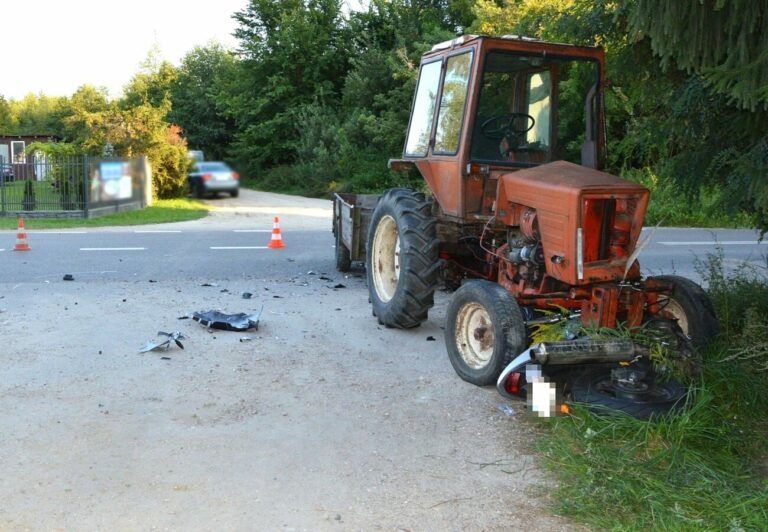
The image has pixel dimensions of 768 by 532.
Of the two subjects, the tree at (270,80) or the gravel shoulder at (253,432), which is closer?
the gravel shoulder at (253,432)

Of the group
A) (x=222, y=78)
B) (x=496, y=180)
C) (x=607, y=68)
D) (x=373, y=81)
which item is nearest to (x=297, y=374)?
(x=496, y=180)

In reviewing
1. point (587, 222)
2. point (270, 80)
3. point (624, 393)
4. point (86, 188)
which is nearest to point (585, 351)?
point (624, 393)

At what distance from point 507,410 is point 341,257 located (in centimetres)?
608

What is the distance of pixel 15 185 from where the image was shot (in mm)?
20578

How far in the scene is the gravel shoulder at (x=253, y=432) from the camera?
386cm

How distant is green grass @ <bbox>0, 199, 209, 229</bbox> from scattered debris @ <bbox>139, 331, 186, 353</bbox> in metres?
11.0

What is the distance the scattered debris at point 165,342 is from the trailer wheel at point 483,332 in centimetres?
248

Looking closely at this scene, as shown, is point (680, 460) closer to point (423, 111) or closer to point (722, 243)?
point (423, 111)

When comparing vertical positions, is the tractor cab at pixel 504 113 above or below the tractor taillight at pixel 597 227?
above

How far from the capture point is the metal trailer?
9.72m

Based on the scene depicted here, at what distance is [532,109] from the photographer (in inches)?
268

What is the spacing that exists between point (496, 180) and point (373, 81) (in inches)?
915

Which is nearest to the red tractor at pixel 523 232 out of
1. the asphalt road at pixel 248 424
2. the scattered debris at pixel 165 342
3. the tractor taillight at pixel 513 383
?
the tractor taillight at pixel 513 383

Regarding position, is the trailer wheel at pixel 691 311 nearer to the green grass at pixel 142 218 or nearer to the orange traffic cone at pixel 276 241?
the orange traffic cone at pixel 276 241
